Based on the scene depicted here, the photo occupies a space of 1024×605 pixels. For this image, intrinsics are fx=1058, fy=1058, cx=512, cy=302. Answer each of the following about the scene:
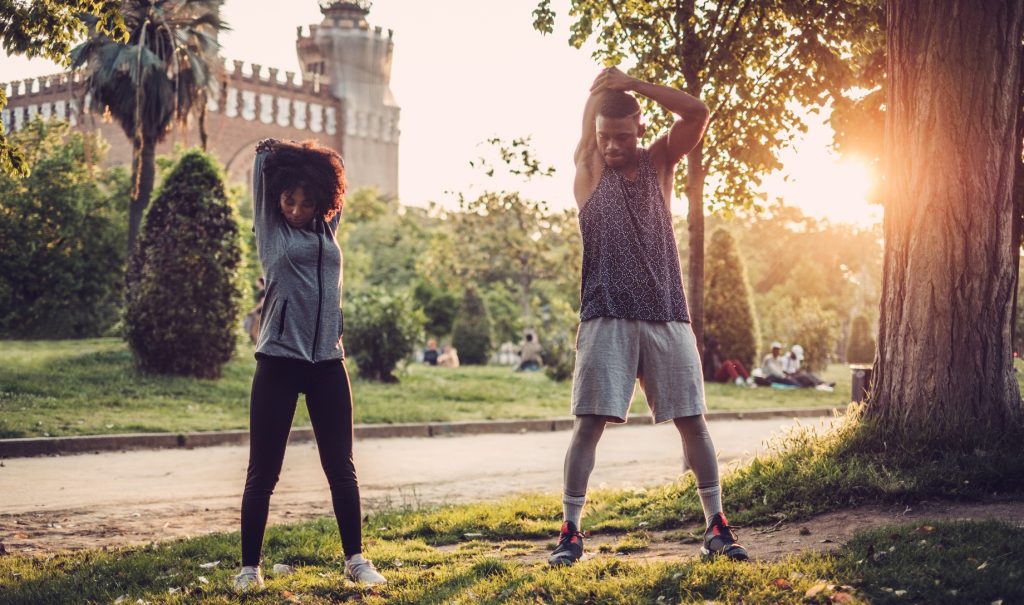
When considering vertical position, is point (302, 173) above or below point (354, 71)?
below

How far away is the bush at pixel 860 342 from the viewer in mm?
41588

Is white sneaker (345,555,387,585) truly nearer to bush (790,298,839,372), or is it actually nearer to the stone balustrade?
bush (790,298,839,372)

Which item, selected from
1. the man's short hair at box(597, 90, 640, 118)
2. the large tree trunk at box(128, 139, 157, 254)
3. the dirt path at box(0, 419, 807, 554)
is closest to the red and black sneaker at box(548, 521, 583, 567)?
the man's short hair at box(597, 90, 640, 118)

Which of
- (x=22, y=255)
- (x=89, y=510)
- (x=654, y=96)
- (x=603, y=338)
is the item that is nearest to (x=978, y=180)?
(x=654, y=96)

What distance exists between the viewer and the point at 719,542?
4.65 m

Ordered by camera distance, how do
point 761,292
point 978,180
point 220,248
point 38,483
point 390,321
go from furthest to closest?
point 761,292, point 390,321, point 220,248, point 38,483, point 978,180

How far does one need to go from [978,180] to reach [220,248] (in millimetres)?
13483

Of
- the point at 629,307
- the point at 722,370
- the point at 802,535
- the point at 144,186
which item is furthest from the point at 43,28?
the point at 722,370

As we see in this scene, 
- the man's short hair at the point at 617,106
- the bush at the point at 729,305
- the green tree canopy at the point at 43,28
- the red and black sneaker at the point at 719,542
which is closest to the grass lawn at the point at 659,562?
the red and black sneaker at the point at 719,542

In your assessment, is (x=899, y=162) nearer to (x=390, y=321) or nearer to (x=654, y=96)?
(x=654, y=96)

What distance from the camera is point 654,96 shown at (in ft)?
15.5

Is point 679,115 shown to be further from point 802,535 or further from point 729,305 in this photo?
point 729,305

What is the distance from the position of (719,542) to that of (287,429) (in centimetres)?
194

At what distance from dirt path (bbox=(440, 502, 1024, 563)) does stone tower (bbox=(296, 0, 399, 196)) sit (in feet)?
247
